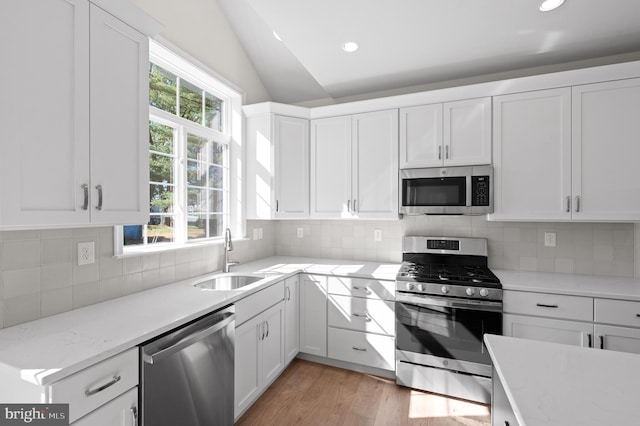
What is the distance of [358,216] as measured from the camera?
290 centimetres

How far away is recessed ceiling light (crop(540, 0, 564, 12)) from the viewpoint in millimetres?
1766

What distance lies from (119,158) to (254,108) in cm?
171

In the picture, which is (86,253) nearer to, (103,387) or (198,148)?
(103,387)

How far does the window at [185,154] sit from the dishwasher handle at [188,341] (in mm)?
810

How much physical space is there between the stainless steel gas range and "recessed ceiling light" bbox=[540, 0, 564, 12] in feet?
5.91

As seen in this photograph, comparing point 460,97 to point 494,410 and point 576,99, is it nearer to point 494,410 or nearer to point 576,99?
point 576,99

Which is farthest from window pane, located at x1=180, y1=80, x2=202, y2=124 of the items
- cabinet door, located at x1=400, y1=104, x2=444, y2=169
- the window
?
cabinet door, located at x1=400, y1=104, x2=444, y2=169

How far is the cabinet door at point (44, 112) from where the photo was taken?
108 centimetres

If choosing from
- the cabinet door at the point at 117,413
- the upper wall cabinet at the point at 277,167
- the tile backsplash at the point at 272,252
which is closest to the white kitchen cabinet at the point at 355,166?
the upper wall cabinet at the point at 277,167

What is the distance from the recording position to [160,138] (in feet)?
7.46

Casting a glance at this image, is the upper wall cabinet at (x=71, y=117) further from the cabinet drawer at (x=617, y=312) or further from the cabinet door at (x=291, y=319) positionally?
the cabinet drawer at (x=617, y=312)

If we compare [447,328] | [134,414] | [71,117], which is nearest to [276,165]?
[71,117]

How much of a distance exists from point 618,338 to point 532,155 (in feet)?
4.46

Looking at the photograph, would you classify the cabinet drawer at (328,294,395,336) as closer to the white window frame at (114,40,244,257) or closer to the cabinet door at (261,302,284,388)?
the cabinet door at (261,302,284,388)
